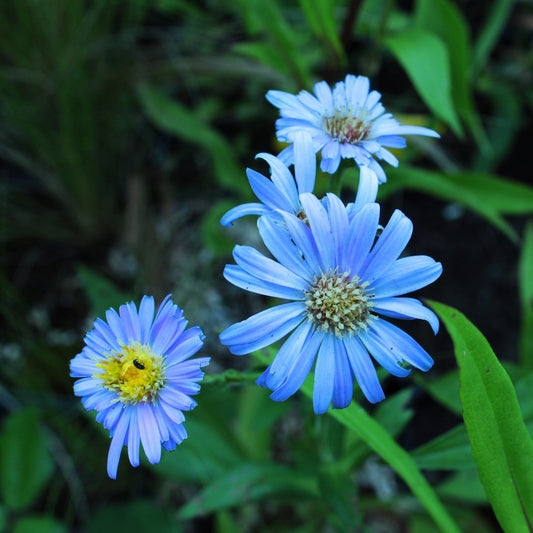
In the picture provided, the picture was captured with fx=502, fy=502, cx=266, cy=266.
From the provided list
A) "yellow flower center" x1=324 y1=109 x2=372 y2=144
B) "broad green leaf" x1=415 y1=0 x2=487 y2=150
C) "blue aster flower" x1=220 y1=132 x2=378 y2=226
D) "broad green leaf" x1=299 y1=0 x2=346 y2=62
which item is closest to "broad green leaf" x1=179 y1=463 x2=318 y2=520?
"blue aster flower" x1=220 y1=132 x2=378 y2=226

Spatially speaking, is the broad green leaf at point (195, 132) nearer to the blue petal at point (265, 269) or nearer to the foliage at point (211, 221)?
the foliage at point (211, 221)

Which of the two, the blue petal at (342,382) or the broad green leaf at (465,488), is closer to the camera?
the blue petal at (342,382)

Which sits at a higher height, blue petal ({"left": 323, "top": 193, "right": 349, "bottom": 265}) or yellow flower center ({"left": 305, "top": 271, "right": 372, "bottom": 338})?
blue petal ({"left": 323, "top": 193, "right": 349, "bottom": 265})

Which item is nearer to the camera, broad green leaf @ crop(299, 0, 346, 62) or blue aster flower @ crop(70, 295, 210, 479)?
blue aster flower @ crop(70, 295, 210, 479)

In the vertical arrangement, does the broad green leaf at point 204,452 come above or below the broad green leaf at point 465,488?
above

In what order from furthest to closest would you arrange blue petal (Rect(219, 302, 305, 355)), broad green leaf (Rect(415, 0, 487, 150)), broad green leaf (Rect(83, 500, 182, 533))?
1. broad green leaf (Rect(83, 500, 182, 533))
2. broad green leaf (Rect(415, 0, 487, 150))
3. blue petal (Rect(219, 302, 305, 355))

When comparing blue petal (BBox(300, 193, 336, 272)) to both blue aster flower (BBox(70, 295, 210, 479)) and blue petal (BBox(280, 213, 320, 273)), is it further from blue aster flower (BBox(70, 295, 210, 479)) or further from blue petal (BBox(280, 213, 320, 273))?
blue aster flower (BBox(70, 295, 210, 479))

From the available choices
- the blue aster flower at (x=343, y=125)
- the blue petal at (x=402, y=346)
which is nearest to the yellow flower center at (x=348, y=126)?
the blue aster flower at (x=343, y=125)
